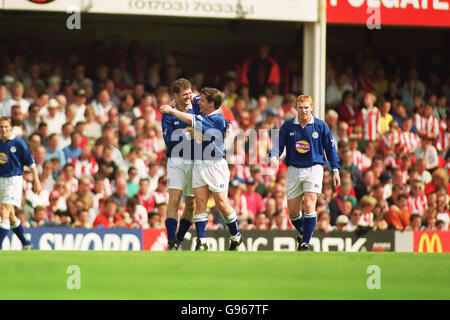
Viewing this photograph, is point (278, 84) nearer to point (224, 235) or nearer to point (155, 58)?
point (155, 58)

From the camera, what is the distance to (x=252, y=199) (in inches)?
635

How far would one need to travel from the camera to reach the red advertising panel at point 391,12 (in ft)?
58.6

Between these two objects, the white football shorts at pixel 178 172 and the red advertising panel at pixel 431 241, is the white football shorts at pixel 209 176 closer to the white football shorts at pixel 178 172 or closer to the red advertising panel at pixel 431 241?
the white football shorts at pixel 178 172

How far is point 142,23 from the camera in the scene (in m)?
20.9

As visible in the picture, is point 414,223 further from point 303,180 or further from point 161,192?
point 303,180

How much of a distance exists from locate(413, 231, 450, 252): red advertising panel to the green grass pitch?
5.80 metres

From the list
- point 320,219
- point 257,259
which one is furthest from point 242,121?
point 257,259

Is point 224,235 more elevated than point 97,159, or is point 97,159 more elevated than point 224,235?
point 97,159

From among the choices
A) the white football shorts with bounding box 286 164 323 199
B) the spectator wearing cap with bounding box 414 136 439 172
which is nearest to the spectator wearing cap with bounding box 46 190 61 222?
the white football shorts with bounding box 286 164 323 199

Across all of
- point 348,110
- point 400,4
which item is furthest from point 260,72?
point 400,4

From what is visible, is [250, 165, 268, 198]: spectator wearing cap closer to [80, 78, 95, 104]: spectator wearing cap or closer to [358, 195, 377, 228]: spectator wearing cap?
[358, 195, 377, 228]: spectator wearing cap

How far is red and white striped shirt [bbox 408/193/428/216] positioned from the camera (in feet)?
55.5

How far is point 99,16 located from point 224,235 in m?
7.37

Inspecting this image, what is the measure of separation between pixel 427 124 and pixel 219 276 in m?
12.0
